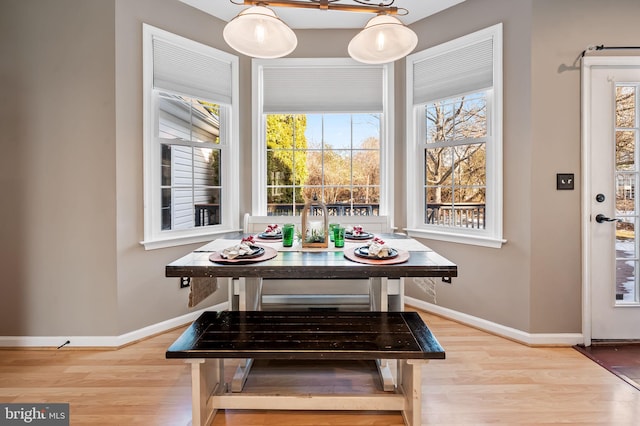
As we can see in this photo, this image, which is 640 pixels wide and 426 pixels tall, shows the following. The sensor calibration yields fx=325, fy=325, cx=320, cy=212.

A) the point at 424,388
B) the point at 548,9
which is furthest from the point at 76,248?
the point at 548,9

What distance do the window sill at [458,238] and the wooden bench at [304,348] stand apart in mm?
1216

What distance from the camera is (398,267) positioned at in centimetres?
158

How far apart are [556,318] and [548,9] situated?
7.60 ft

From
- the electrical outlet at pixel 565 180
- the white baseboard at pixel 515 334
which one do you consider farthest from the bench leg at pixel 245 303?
the electrical outlet at pixel 565 180

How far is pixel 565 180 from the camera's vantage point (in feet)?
7.98

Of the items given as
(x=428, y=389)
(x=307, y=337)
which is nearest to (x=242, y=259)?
(x=307, y=337)

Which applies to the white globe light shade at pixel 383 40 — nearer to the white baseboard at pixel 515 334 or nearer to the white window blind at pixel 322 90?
the white window blind at pixel 322 90

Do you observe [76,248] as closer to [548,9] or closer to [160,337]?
[160,337]

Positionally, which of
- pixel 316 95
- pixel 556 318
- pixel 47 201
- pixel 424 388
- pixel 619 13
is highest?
pixel 619 13

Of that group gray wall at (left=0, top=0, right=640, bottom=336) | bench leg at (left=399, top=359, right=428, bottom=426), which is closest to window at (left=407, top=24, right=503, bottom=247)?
gray wall at (left=0, top=0, right=640, bottom=336)

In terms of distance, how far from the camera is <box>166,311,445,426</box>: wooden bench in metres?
1.50

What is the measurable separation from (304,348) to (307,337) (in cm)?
10

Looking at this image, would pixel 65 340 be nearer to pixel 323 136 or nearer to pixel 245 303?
pixel 245 303

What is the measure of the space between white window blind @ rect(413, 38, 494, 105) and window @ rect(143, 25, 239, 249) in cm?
180
